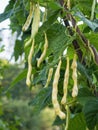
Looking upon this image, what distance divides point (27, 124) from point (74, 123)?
12.7 m

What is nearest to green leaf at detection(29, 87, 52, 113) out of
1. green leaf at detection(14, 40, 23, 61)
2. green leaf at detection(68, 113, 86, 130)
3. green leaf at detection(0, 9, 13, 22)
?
green leaf at detection(68, 113, 86, 130)

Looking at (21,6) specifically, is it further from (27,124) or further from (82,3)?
(27,124)

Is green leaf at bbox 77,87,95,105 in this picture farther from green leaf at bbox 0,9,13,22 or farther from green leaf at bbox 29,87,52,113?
green leaf at bbox 0,9,13,22

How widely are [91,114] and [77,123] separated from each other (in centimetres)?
5

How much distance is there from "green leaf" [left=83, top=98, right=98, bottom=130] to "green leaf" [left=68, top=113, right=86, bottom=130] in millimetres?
47

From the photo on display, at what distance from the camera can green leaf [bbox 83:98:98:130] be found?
2.47 ft

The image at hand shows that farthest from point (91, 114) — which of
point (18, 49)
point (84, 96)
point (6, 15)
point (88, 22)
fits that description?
point (18, 49)

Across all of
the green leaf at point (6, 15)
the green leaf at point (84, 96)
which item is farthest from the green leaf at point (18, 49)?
the green leaf at point (84, 96)

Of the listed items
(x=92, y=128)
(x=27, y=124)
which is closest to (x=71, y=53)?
(x=92, y=128)

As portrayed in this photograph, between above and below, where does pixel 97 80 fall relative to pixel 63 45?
below

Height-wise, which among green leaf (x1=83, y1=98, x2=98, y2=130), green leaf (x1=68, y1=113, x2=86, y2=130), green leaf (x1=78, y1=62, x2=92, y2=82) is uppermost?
green leaf (x1=78, y1=62, x2=92, y2=82)

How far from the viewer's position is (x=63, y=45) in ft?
2.28

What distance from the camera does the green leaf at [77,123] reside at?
80 cm

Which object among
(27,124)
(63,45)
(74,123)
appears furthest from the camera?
(27,124)
